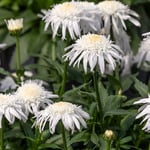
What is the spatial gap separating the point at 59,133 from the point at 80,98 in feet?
0.54

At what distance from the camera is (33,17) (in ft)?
12.8

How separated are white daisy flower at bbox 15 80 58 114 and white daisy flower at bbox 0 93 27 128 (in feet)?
0.18

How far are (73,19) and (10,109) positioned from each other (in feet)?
1.73

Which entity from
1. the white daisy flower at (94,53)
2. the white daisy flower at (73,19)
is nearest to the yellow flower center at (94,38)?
the white daisy flower at (94,53)

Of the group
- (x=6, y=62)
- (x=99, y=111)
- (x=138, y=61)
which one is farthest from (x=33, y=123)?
(x=6, y=62)

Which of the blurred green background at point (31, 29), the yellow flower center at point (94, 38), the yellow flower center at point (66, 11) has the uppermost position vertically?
the yellow flower center at point (66, 11)

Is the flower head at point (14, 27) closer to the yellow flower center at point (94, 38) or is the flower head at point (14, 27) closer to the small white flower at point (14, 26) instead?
the small white flower at point (14, 26)

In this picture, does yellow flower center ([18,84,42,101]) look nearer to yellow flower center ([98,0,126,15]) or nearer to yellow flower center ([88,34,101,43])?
yellow flower center ([88,34,101,43])

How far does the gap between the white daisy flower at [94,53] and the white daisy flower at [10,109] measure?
24cm

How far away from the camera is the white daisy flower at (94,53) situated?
2053 mm

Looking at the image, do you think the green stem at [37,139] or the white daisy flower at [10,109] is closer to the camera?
the white daisy flower at [10,109]

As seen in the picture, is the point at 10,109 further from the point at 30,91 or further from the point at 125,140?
the point at 125,140

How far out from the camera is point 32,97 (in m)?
2.11

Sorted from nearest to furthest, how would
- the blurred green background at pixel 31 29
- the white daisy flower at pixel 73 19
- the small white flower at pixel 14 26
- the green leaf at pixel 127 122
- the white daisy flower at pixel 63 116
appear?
1. the white daisy flower at pixel 63 116
2. the green leaf at pixel 127 122
3. the white daisy flower at pixel 73 19
4. the small white flower at pixel 14 26
5. the blurred green background at pixel 31 29
